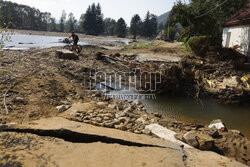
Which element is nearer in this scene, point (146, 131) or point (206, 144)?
point (206, 144)

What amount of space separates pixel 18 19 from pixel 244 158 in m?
88.1

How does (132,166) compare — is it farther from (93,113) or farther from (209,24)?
(209,24)

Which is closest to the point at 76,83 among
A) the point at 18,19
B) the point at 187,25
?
the point at 187,25

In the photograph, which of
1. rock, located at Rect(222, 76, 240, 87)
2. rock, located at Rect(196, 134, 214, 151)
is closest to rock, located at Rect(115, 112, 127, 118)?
rock, located at Rect(196, 134, 214, 151)

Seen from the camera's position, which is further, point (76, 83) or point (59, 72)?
point (59, 72)

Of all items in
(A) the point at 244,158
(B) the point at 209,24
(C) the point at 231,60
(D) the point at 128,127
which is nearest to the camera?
(A) the point at 244,158

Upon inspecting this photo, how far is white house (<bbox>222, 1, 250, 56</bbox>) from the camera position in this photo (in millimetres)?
11820

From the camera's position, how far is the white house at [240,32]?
1182 cm

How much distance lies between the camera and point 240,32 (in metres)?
12.6

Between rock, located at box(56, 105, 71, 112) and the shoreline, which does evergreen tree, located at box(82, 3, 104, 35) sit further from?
rock, located at box(56, 105, 71, 112)

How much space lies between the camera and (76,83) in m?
7.86

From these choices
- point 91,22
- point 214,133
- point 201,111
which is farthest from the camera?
point 91,22

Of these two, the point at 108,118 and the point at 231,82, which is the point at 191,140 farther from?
the point at 231,82

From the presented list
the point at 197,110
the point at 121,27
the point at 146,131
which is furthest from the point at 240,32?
the point at 121,27
